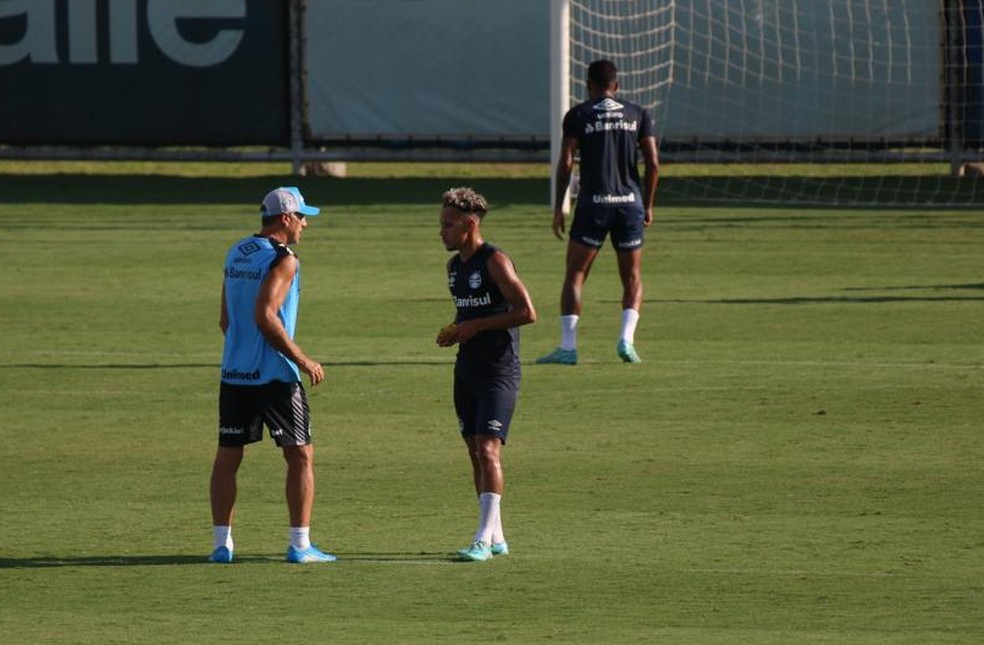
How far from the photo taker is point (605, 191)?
15.7 m

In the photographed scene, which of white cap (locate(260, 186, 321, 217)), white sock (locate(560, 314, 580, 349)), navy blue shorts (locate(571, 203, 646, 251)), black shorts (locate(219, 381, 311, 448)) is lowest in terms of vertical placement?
white sock (locate(560, 314, 580, 349))

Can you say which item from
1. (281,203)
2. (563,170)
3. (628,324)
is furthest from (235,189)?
(281,203)

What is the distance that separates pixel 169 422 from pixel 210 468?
1.55 metres

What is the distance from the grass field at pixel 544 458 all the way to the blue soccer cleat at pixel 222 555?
0.40ft

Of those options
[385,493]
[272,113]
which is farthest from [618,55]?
[385,493]

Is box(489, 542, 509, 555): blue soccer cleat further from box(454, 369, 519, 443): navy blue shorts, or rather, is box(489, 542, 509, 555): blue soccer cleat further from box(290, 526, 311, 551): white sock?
box(290, 526, 311, 551): white sock

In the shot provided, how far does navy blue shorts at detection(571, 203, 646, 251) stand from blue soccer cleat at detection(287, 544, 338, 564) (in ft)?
21.2

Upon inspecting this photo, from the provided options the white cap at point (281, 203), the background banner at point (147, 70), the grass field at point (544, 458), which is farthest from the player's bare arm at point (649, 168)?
the background banner at point (147, 70)

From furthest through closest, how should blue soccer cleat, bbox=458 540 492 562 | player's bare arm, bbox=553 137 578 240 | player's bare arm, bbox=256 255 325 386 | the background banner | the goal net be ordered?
1. the background banner
2. the goal net
3. player's bare arm, bbox=553 137 578 240
4. blue soccer cleat, bbox=458 540 492 562
5. player's bare arm, bbox=256 255 325 386

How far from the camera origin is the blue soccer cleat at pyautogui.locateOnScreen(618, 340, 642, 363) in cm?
1563

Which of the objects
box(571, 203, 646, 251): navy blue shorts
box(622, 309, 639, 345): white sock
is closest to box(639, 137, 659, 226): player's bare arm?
box(571, 203, 646, 251): navy blue shorts

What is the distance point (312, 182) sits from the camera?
3056 centimetres

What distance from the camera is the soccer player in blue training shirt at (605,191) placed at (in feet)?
51.5

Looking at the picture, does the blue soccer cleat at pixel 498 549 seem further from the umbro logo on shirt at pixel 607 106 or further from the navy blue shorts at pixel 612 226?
the umbro logo on shirt at pixel 607 106
